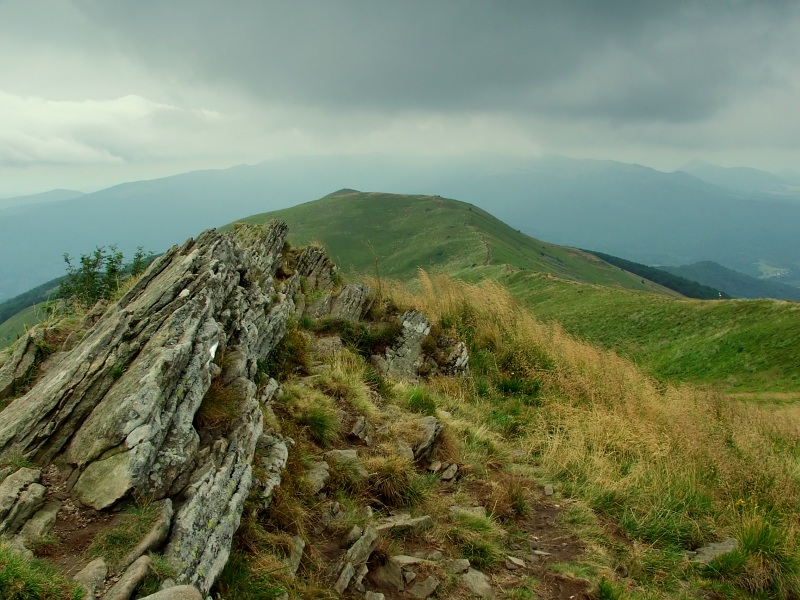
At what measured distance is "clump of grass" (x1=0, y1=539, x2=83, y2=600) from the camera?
2.67 m

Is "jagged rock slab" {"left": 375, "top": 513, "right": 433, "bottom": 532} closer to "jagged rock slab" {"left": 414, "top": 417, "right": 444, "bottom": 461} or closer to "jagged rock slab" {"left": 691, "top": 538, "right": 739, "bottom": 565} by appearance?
"jagged rock slab" {"left": 414, "top": 417, "right": 444, "bottom": 461}

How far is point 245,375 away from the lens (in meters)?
5.67

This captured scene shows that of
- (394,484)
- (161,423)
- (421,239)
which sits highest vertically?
(161,423)

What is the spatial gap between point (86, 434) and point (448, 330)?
8.93 m

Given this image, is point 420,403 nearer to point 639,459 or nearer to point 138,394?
point 639,459

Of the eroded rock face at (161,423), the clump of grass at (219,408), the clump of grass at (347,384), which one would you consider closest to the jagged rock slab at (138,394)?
the eroded rock face at (161,423)

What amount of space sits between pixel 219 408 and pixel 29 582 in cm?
214

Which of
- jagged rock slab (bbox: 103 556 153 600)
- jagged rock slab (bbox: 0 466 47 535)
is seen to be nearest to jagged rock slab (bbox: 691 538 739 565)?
jagged rock slab (bbox: 103 556 153 600)

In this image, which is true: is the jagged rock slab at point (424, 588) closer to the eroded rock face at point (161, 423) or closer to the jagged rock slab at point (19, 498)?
the eroded rock face at point (161, 423)

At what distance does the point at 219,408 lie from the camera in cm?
480

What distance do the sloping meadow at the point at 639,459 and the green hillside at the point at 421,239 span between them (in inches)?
2931

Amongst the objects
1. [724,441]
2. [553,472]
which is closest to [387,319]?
[553,472]

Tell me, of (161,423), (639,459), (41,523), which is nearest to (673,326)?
(639,459)

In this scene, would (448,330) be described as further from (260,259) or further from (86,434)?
(86,434)
